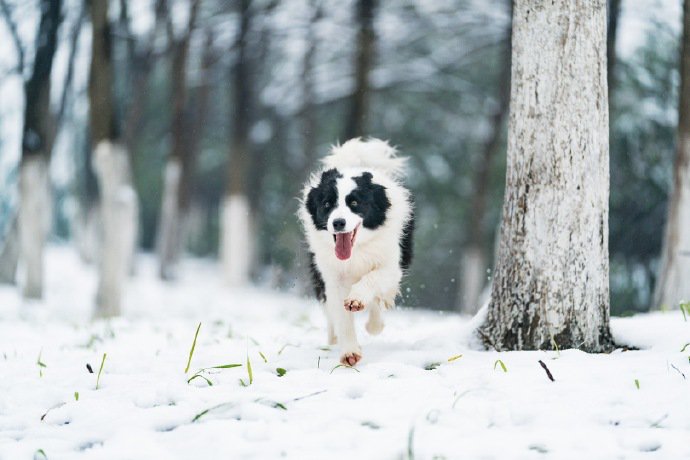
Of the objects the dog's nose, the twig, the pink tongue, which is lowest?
the twig

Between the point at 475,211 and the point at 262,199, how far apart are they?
1034 centimetres

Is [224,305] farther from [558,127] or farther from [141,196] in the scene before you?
[141,196]

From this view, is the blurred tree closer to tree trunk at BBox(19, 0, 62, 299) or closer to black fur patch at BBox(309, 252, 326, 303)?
tree trunk at BBox(19, 0, 62, 299)

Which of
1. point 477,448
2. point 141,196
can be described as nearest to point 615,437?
point 477,448

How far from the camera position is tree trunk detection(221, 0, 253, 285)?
18484mm

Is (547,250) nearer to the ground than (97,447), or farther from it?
farther from it

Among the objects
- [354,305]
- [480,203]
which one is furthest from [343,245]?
[480,203]

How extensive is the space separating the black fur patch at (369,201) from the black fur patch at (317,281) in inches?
29.4

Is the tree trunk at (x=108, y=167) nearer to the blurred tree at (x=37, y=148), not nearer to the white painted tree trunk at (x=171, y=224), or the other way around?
the blurred tree at (x=37, y=148)

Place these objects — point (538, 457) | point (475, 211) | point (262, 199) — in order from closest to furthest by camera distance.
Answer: point (538, 457)
point (475, 211)
point (262, 199)

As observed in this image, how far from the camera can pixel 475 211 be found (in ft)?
58.2

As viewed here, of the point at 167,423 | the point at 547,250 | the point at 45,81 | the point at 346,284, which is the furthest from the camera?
the point at 45,81

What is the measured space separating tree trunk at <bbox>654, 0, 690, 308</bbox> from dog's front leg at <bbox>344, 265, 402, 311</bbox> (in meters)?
5.11

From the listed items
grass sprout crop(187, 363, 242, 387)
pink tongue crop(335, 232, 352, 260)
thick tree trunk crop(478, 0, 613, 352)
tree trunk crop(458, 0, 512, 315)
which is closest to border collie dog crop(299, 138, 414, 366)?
pink tongue crop(335, 232, 352, 260)
